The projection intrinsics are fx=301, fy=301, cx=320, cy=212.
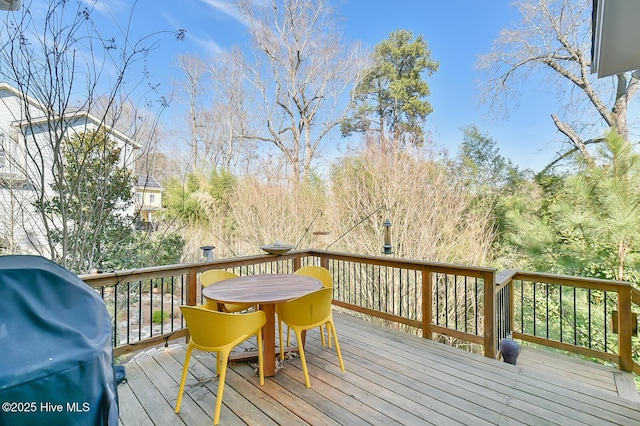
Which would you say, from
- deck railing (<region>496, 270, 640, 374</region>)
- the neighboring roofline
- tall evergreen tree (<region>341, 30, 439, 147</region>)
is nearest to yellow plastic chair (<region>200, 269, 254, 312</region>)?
the neighboring roofline

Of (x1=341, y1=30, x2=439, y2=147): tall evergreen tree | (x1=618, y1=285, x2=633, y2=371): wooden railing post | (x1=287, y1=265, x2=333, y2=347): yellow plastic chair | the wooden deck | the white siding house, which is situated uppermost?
(x1=341, y1=30, x2=439, y2=147): tall evergreen tree

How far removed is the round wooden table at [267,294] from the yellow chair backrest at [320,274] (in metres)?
0.35

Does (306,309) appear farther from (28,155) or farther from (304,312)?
(28,155)

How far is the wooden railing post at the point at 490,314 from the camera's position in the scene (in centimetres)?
289

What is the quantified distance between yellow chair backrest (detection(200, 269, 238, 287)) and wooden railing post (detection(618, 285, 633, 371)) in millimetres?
3686

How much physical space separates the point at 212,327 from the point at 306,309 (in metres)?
0.71

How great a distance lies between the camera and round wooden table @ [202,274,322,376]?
2.32 metres

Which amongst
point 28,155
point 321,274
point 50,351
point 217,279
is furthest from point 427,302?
point 28,155

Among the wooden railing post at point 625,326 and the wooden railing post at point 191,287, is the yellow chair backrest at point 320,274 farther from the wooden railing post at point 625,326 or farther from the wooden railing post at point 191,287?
the wooden railing post at point 625,326

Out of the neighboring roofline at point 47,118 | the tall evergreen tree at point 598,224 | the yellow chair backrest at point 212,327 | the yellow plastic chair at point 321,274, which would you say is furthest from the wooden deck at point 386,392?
the neighboring roofline at point 47,118

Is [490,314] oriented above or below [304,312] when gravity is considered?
below

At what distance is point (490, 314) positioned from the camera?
292 cm

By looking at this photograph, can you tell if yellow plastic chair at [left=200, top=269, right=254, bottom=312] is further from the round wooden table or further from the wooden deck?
the wooden deck

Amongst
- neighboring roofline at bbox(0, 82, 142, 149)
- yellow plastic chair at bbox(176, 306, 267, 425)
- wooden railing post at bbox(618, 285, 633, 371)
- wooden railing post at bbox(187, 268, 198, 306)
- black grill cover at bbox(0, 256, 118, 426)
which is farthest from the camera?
wooden railing post at bbox(187, 268, 198, 306)
